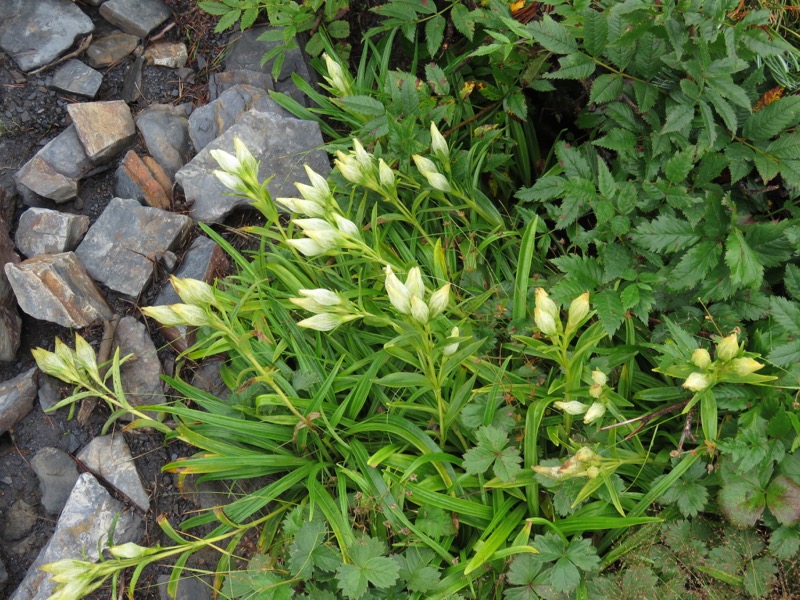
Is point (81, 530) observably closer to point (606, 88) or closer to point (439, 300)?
point (439, 300)

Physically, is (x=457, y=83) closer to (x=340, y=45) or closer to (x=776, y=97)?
(x=340, y=45)

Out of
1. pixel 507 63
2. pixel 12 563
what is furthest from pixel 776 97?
pixel 12 563

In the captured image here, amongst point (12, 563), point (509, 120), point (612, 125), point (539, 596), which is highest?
point (612, 125)

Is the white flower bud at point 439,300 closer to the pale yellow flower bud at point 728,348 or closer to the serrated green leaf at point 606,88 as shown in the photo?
the pale yellow flower bud at point 728,348

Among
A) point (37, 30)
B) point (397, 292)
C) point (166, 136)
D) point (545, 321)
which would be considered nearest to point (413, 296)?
point (397, 292)

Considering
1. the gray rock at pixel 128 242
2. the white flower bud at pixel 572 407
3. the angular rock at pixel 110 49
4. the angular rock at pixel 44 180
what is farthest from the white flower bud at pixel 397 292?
the angular rock at pixel 110 49
